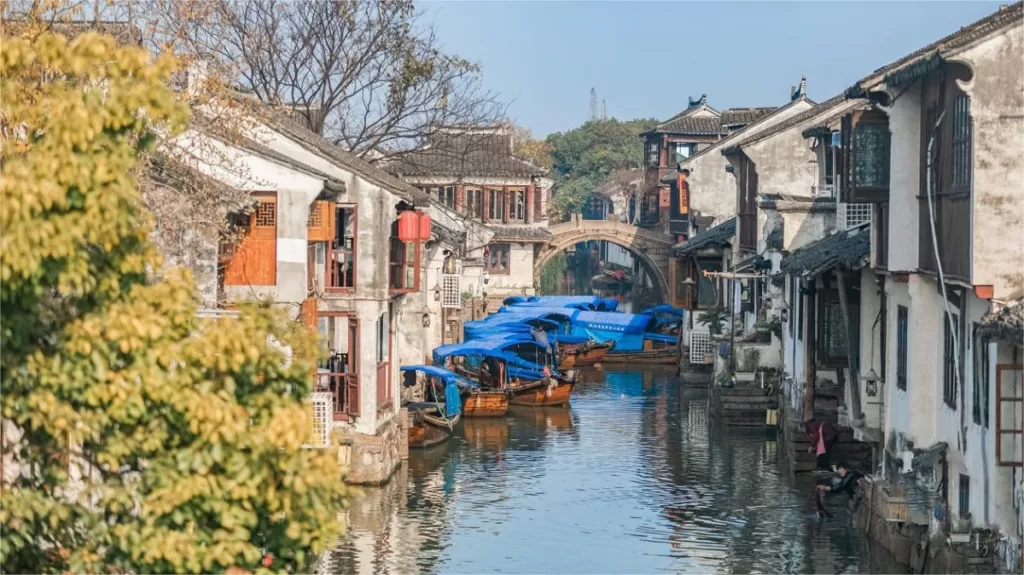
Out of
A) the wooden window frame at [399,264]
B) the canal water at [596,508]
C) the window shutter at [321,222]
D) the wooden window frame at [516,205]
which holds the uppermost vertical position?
the wooden window frame at [516,205]

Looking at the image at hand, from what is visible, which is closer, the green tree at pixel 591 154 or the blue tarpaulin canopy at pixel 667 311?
the blue tarpaulin canopy at pixel 667 311

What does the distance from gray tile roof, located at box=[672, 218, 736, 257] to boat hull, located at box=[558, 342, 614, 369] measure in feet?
21.8

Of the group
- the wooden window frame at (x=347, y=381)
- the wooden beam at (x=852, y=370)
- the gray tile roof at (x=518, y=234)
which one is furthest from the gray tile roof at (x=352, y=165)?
the gray tile roof at (x=518, y=234)

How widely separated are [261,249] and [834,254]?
1074 centimetres

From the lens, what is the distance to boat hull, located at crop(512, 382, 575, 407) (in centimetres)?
4669

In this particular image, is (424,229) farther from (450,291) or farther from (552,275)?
(552,275)

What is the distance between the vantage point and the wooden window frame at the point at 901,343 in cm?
2455

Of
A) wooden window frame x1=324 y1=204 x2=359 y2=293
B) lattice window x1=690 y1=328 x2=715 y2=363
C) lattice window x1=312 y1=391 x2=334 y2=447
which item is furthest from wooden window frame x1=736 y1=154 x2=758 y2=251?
lattice window x1=312 y1=391 x2=334 y2=447

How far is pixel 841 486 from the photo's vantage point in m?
29.0

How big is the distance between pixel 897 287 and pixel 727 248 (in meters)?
26.6

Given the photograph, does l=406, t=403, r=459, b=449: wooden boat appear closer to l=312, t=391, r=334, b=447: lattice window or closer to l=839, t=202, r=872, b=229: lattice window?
l=312, t=391, r=334, b=447: lattice window

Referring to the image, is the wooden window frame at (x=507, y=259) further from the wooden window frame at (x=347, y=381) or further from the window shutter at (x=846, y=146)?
the window shutter at (x=846, y=146)

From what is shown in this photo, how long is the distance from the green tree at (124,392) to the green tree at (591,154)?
329 feet

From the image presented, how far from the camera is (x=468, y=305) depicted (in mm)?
62250
